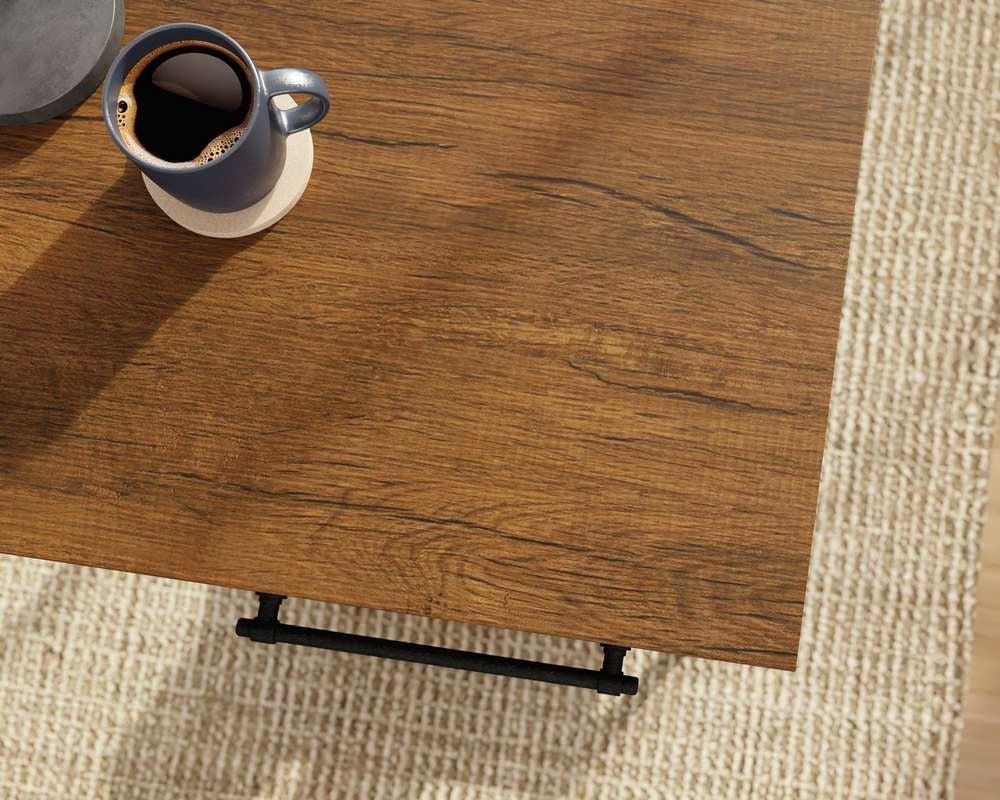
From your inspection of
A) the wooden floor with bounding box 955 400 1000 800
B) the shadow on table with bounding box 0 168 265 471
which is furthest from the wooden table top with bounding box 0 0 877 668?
the wooden floor with bounding box 955 400 1000 800

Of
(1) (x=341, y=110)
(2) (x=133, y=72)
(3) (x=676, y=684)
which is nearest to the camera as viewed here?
(2) (x=133, y=72)

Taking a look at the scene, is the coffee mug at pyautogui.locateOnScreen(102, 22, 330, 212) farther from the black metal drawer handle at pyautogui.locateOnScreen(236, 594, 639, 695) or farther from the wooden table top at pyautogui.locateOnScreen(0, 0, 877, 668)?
the black metal drawer handle at pyautogui.locateOnScreen(236, 594, 639, 695)

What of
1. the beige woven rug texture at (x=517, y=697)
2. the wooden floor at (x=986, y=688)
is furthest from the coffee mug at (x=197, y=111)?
the wooden floor at (x=986, y=688)

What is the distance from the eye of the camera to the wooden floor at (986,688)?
1080 millimetres

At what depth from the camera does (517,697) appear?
1089 millimetres

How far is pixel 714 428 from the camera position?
2.09ft

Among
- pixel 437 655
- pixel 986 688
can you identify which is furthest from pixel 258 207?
pixel 986 688

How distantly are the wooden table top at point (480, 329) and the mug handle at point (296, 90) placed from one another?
8 cm

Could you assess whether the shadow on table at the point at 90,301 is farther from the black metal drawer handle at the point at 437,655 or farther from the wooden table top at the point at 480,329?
the black metal drawer handle at the point at 437,655

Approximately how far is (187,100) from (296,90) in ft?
0.25

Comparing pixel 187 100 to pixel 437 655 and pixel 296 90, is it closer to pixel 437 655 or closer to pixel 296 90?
pixel 296 90

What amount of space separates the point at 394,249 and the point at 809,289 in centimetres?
28

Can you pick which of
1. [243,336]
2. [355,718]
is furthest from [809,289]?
[355,718]

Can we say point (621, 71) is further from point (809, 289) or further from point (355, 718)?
point (355, 718)
